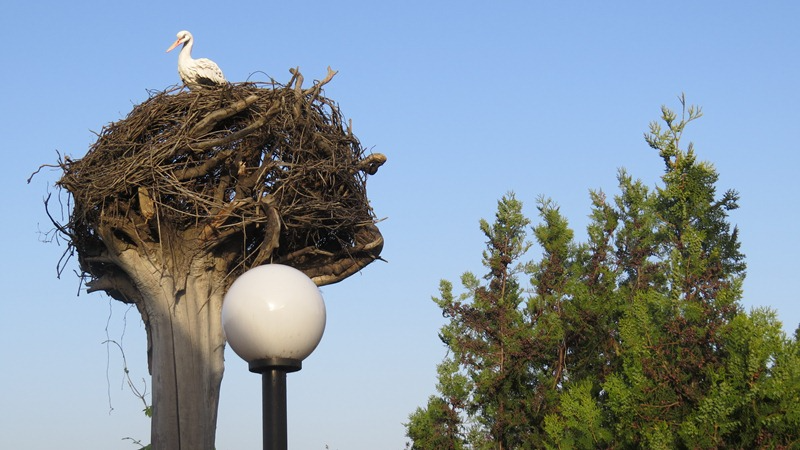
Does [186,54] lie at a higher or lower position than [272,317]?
higher

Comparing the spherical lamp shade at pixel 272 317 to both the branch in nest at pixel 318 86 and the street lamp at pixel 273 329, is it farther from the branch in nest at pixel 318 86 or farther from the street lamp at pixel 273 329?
the branch in nest at pixel 318 86

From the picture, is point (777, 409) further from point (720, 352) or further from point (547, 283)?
point (547, 283)

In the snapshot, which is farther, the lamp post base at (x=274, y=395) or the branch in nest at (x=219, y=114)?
the branch in nest at (x=219, y=114)

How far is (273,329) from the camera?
11.4ft

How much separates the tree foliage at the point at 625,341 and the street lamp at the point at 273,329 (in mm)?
3967

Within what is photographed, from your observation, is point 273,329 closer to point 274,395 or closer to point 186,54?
point 274,395

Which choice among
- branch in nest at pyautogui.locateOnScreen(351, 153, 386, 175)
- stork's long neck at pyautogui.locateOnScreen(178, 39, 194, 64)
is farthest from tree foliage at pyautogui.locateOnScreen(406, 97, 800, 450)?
stork's long neck at pyautogui.locateOnScreen(178, 39, 194, 64)

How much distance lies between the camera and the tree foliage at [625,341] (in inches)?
261

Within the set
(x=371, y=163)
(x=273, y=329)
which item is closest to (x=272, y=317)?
(x=273, y=329)

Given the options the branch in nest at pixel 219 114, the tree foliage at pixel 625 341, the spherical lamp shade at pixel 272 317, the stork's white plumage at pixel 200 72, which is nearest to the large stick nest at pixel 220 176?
the branch in nest at pixel 219 114

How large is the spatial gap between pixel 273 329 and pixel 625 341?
14.8 ft

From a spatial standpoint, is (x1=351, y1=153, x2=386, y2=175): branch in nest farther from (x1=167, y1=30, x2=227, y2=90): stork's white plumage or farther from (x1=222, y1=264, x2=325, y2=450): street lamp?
(x1=222, y1=264, x2=325, y2=450): street lamp

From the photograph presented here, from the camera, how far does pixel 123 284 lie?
30.3ft

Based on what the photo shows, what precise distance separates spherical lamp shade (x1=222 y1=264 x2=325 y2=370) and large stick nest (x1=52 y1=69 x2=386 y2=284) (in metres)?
4.83
